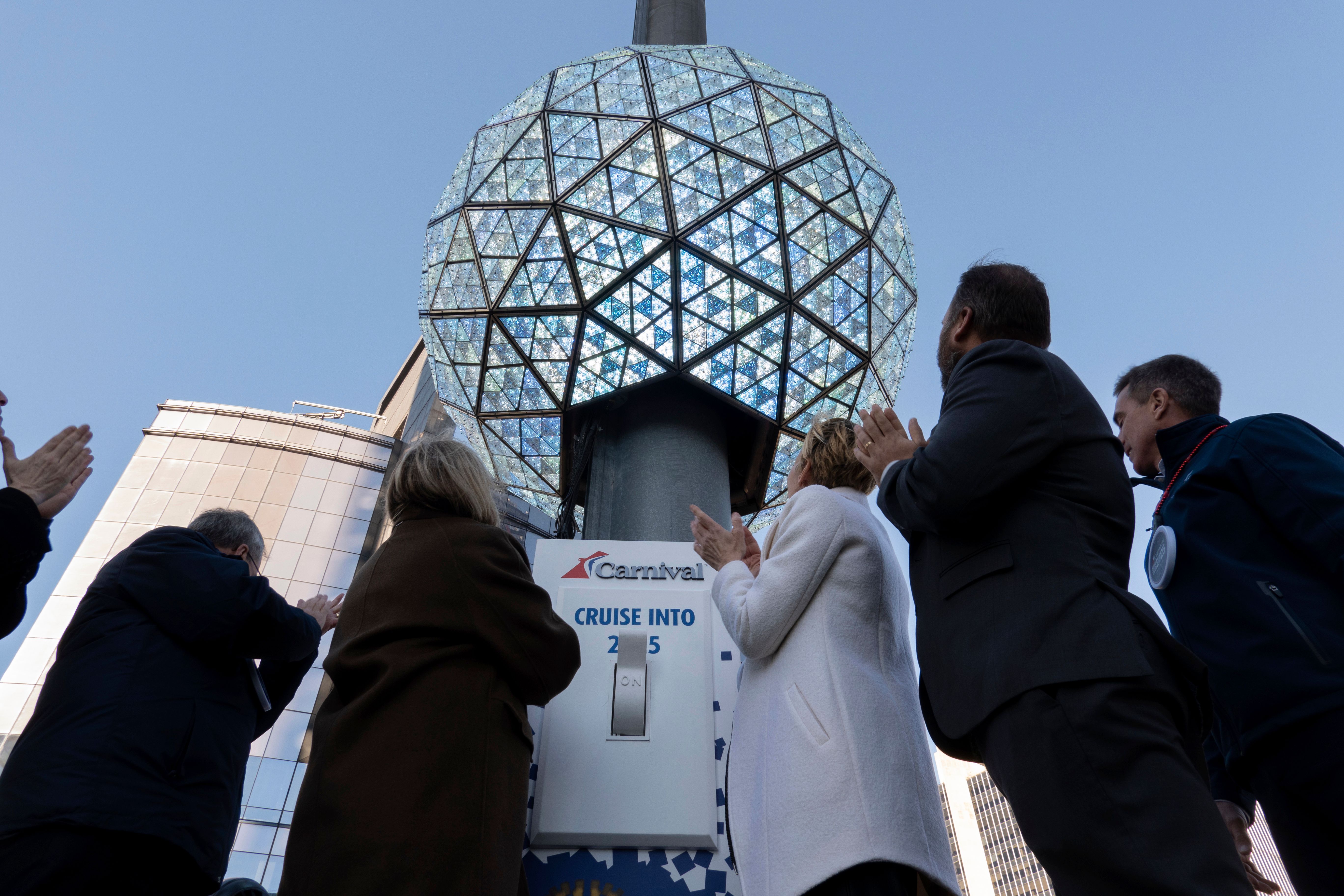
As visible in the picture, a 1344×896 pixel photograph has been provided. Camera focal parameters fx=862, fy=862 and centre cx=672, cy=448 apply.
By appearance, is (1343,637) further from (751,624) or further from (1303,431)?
(751,624)

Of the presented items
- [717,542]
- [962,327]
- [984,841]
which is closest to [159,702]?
[717,542]

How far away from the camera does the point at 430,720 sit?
199cm

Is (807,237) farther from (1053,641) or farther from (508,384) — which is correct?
(1053,641)

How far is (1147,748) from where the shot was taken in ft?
4.84

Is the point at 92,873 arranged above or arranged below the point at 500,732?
below

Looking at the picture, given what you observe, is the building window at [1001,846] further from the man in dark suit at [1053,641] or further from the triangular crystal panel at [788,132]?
the man in dark suit at [1053,641]

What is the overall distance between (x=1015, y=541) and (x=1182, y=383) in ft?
5.19

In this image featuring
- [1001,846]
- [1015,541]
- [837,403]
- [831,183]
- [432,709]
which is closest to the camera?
[1015,541]

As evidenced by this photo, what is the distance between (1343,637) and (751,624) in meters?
1.39

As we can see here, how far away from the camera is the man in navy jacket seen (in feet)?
6.53

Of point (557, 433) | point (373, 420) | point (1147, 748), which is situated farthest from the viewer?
point (373, 420)

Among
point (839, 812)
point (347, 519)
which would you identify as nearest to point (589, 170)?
point (839, 812)

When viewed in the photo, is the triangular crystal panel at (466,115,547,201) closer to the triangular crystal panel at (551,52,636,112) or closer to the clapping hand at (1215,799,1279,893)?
the triangular crystal panel at (551,52,636,112)

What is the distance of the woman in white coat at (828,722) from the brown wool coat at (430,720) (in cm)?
52
